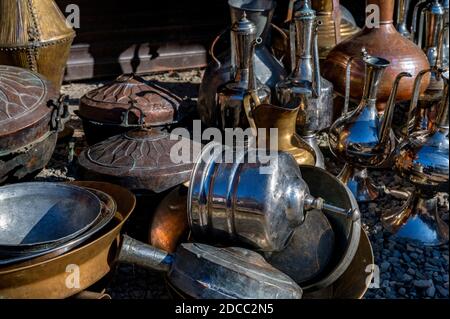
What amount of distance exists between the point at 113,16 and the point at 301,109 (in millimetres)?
3369

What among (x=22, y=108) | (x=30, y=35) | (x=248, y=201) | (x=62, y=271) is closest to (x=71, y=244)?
(x=62, y=271)

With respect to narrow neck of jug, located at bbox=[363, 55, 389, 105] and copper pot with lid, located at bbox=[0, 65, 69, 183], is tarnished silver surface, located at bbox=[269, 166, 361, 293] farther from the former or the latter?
copper pot with lid, located at bbox=[0, 65, 69, 183]

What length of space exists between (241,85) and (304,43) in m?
0.46

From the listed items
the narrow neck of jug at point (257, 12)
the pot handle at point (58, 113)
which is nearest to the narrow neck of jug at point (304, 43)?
the narrow neck of jug at point (257, 12)

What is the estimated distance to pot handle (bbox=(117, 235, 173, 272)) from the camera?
2.13m

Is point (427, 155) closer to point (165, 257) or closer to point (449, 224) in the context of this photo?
point (449, 224)

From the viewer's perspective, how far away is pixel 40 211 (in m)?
2.37

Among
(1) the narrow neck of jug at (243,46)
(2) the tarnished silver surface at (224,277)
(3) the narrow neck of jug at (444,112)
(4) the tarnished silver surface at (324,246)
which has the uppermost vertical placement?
(1) the narrow neck of jug at (243,46)

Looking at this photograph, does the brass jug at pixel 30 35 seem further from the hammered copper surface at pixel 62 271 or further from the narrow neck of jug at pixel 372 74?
the narrow neck of jug at pixel 372 74

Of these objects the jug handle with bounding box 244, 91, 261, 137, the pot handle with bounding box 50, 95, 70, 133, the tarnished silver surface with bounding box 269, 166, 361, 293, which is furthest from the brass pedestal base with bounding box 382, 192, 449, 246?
the pot handle with bounding box 50, 95, 70, 133

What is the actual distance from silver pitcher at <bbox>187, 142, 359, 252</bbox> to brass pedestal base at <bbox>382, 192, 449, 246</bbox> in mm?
907

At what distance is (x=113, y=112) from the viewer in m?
3.19

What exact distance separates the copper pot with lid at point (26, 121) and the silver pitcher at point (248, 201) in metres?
1.15

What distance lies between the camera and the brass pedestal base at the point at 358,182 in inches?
131
